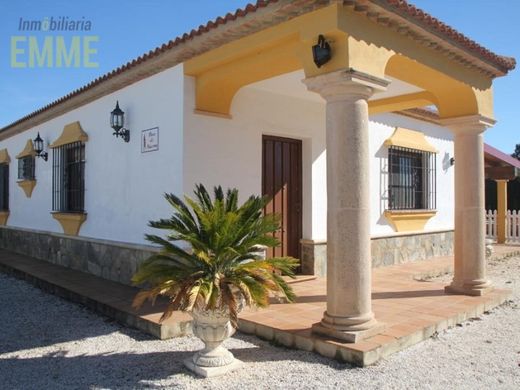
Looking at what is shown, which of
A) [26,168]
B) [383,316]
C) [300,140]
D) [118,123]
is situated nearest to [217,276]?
[383,316]

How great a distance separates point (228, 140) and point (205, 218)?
2682 millimetres

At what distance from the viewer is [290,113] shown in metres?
7.37

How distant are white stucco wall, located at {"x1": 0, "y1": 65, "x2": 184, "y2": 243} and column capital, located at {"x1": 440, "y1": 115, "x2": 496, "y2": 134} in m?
3.70

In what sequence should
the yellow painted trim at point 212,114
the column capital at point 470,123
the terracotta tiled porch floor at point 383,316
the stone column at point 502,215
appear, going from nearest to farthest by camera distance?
the terracotta tiled porch floor at point 383,316
the yellow painted trim at point 212,114
the column capital at point 470,123
the stone column at point 502,215

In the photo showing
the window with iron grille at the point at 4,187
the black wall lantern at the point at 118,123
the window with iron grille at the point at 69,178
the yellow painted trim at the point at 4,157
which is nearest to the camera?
the black wall lantern at the point at 118,123

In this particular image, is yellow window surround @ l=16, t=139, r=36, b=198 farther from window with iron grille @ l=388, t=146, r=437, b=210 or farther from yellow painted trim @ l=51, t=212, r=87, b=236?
window with iron grille @ l=388, t=146, r=437, b=210

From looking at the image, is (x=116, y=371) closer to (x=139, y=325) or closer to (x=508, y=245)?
(x=139, y=325)

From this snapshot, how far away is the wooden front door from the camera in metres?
7.24

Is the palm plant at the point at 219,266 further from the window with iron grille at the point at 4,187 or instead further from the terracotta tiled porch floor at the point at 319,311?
the window with iron grille at the point at 4,187

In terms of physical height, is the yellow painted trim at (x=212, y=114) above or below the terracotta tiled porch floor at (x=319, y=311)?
above

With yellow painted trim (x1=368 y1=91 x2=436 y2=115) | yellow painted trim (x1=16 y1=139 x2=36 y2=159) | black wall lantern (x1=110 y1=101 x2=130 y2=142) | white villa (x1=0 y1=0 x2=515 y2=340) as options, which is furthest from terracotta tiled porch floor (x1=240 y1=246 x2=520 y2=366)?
yellow painted trim (x1=16 y1=139 x2=36 y2=159)

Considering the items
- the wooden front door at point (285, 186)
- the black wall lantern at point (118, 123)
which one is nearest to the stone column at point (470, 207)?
the wooden front door at point (285, 186)

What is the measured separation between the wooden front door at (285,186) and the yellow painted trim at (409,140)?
8.57 ft

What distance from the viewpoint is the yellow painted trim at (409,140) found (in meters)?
9.32
